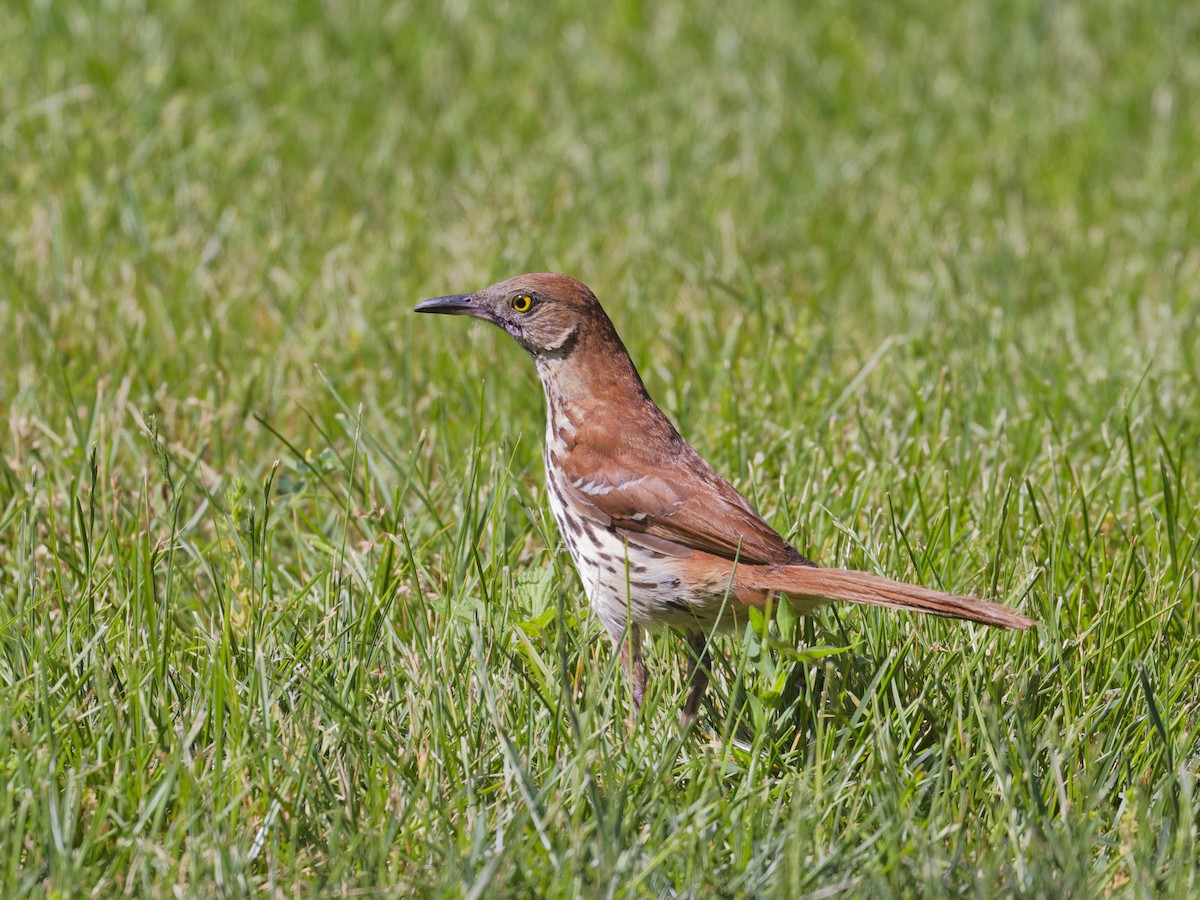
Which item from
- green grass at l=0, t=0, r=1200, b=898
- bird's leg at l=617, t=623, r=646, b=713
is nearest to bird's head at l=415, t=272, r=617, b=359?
green grass at l=0, t=0, r=1200, b=898

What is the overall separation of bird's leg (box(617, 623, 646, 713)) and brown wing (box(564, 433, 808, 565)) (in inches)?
9.5

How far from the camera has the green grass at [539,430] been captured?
2.99 m

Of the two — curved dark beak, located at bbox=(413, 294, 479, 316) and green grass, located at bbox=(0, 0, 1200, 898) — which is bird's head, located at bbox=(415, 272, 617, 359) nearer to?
curved dark beak, located at bbox=(413, 294, 479, 316)

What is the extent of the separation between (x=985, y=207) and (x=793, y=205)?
899 mm

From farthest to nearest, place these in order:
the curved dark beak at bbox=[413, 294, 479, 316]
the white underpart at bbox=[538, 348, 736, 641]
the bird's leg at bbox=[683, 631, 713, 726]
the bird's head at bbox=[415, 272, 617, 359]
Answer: the curved dark beak at bbox=[413, 294, 479, 316] < the bird's head at bbox=[415, 272, 617, 359] < the white underpart at bbox=[538, 348, 736, 641] < the bird's leg at bbox=[683, 631, 713, 726]

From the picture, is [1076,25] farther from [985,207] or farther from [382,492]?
[382,492]

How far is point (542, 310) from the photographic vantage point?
3.95 m

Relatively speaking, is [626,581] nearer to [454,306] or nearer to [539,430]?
[454,306]

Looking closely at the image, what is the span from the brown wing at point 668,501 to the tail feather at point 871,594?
0.31 feet

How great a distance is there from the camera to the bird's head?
12.9ft

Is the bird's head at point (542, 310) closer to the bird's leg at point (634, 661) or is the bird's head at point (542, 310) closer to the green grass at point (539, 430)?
the green grass at point (539, 430)

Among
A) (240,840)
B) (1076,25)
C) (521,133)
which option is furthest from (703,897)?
(1076,25)

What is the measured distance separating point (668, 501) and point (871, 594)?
2.09 ft

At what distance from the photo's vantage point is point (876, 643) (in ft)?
11.8
